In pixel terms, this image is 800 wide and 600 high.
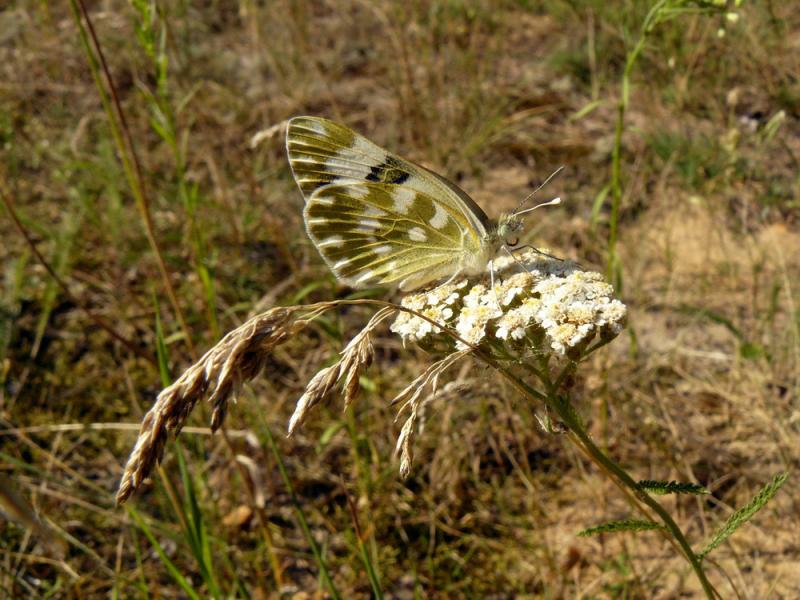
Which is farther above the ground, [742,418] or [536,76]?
[536,76]

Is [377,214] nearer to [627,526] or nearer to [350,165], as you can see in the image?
[350,165]

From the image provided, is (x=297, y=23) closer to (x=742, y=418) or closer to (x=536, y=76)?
(x=536, y=76)

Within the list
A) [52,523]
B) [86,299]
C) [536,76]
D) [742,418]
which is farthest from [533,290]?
[536,76]

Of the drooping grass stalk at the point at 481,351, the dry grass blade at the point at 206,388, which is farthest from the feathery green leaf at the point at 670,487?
the dry grass blade at the point at 206,388

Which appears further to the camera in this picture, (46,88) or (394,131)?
(46,88)

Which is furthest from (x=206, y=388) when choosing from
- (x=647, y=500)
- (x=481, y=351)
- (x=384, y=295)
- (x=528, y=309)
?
(x=384, y=295)

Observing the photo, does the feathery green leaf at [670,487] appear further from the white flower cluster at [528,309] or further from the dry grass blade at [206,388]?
the dry grass blade at [206,388]
